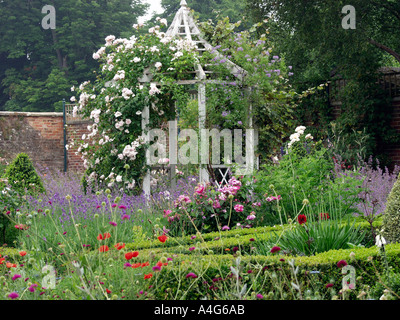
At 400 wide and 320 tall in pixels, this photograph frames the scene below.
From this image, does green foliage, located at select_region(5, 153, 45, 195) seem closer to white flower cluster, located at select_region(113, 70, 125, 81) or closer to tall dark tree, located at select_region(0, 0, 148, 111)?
white flower cluster, located at select_region(113, 70, 125, 81)

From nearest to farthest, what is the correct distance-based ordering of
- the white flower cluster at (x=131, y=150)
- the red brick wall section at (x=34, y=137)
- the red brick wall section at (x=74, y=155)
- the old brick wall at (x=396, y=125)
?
the white flower cluster at (x=131, y=150) < the old brick wall at (x=396, y=125) < the red brick wall section at (x=34, y=137) < the red brick wall section at (x=74, y=155)

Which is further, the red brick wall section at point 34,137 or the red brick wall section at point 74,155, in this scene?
the red brick wall section at point 74,155

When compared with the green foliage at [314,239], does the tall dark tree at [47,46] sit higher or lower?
higher

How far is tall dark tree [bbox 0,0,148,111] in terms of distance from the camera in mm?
22703

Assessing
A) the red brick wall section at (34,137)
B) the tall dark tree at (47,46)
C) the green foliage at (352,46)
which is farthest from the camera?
the tall dark tree at (47,46)

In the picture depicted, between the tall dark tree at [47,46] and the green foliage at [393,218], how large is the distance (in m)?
20.5

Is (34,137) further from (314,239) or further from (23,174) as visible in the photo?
(314,239)

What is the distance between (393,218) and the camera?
3373 mm

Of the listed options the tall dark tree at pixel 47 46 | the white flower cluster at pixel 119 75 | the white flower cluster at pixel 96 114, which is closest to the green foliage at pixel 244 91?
the white flower cluster at pixel 119 75

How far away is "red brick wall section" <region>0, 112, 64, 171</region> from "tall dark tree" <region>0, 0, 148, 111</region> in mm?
7169

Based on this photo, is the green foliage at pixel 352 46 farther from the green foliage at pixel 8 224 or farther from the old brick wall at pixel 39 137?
the green foliage at pixel 8 224

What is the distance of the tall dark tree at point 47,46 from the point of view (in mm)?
22703

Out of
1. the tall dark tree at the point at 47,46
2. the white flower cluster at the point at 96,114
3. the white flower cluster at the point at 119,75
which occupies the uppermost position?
the tall dark tree at the point at 47,46
